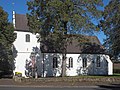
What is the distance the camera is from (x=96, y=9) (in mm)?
34562

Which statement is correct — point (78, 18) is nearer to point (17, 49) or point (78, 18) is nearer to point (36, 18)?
point (36, 18)

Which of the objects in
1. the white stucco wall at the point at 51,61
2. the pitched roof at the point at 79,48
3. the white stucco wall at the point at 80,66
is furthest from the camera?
the pitched roof at the point at 79,48

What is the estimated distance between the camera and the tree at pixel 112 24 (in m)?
40.2

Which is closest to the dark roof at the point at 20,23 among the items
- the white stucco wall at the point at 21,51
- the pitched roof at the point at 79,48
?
the white stucco wall at the point at 21,51

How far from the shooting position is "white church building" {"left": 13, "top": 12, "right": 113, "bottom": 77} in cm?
4469

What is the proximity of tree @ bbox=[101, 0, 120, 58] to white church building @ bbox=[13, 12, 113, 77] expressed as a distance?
9.73 ft

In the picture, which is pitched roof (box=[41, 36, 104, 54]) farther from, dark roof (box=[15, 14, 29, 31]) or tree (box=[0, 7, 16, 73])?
tree (box=[0, 7, 16, 73])

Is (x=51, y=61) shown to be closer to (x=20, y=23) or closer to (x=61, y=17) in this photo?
(x=20, y=23)

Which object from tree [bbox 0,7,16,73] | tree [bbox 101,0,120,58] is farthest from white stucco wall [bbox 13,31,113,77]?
tree [bbox 101,0,120,58]

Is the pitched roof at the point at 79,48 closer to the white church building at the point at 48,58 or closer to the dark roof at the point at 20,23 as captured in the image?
the white church building at the point at 48,58

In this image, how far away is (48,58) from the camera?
1876 inches

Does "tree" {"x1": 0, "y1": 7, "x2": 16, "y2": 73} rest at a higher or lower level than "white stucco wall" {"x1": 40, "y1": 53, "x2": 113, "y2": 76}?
higher

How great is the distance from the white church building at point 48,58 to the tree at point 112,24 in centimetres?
297

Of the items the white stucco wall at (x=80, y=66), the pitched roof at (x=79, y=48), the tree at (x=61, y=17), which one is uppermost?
the tree at (x=61, y=17)
